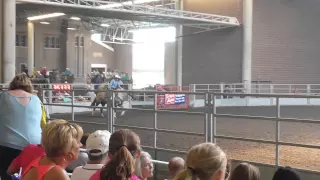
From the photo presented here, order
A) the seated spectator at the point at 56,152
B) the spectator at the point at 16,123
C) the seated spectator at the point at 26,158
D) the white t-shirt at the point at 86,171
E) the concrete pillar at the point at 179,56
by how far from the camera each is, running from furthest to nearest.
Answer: the concrete pillar at the point at 179,56
the spectator at the point at 16,123
the seated spectator at the point at 26,158
the white t-shirt at the point at 86,171
the seated spectator at the point at 56,152

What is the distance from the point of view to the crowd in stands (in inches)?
107

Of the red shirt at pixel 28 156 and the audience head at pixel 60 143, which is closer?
the audience head at pixel 60 143

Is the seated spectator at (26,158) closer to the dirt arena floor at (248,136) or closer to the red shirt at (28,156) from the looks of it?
the red shirt at (28,156)

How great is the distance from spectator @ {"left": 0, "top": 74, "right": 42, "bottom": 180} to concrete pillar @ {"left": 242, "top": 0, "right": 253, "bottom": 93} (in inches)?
1201

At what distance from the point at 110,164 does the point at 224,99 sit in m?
26.1

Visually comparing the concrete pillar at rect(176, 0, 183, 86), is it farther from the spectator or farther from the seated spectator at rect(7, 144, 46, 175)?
the seated spectator at rect(7, 144, 46, 175)

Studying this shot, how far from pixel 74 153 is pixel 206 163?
962 mm

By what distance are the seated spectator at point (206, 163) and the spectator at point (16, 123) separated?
8.32ft

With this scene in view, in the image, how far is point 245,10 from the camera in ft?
112

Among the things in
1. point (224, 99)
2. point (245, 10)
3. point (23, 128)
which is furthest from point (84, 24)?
point (23, 128)

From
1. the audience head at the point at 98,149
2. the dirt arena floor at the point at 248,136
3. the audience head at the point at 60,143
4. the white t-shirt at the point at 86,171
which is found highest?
the audience head at the point at 60,143

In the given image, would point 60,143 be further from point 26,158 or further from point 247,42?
point 247,42

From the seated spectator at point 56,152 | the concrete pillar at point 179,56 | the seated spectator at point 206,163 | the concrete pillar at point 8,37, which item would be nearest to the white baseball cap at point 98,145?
the seated spectator at point 56,152

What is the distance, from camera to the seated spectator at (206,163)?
263 cm
